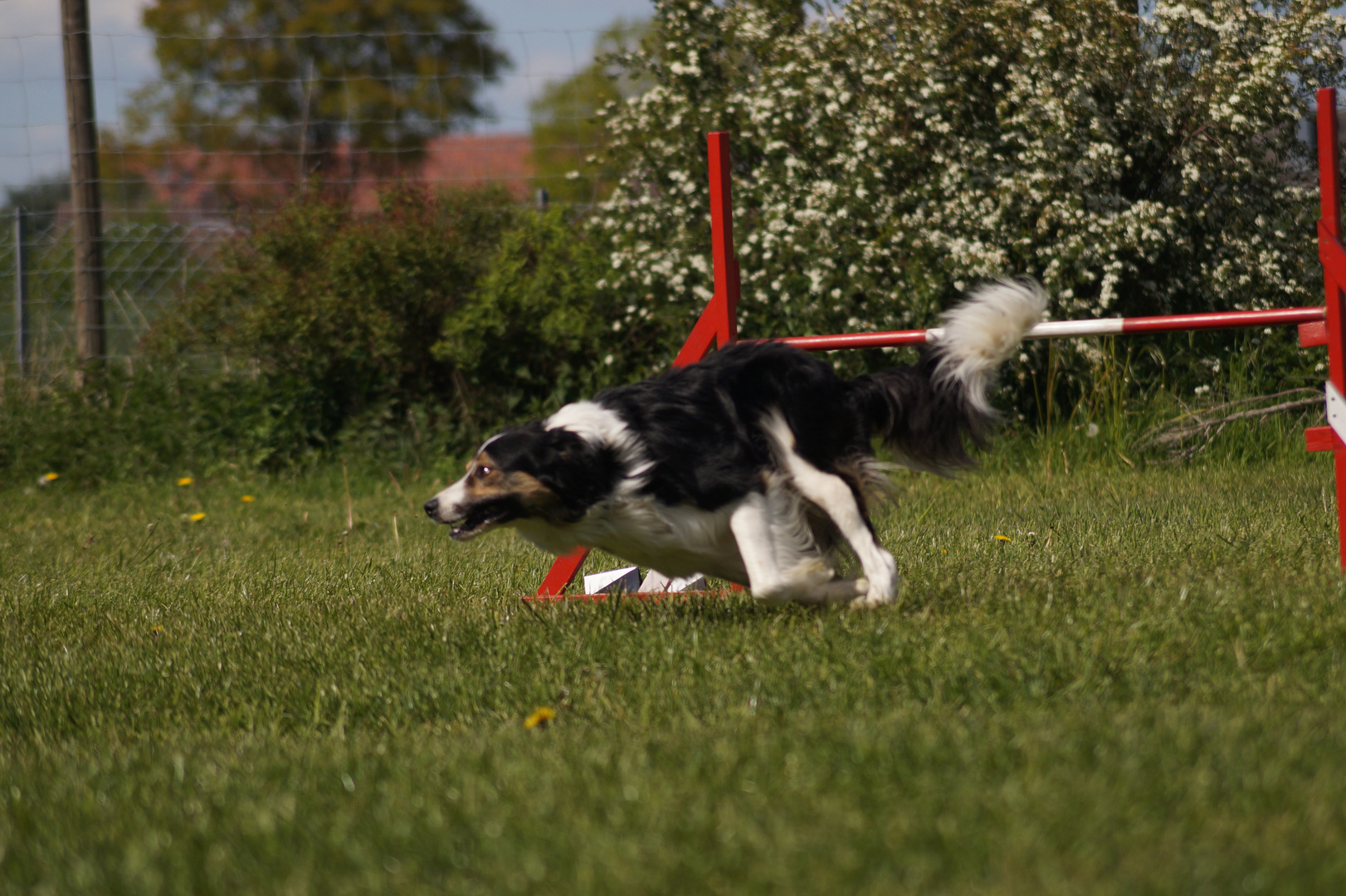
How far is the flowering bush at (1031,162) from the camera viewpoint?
23.4 ft

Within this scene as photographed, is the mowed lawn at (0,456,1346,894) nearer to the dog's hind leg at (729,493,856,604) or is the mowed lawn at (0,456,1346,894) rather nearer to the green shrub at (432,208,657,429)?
the dog's hind leg at (729,493,856,604)

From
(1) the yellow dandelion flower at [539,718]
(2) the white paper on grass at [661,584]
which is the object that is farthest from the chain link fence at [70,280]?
(1) the yellow dandelion flower at [539,718]

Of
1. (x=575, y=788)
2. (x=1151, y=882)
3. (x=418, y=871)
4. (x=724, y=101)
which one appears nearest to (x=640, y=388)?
(x=575, y=788)

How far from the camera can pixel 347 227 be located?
28.3 ft

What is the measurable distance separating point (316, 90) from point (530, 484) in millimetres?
12469

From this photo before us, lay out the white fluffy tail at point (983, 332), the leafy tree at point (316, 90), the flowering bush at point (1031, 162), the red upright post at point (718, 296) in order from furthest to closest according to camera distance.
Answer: the leafy tree at point (316, 90), the flowering bush at point (1031, 162), the red upright post at point (718, 296), the white fluffy tail at point (983, 332)

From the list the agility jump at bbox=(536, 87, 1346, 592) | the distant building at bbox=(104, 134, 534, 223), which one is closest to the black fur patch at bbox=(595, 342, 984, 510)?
the agility jump at bbox=(536, 87, 1346, 592)

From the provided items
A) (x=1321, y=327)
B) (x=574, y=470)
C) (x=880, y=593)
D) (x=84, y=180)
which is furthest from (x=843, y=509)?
(x=84, y=180)

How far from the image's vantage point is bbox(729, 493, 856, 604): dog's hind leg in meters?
3.51

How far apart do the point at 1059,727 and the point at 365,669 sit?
6.06ft

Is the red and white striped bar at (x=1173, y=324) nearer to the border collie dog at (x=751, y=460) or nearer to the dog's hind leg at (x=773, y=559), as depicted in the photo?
the border collie dog at (x=751, y=460)

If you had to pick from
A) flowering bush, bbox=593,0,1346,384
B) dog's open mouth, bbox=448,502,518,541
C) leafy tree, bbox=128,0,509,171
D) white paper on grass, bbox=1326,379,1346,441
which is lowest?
dog's open mouth, bbox=448,502,518,541

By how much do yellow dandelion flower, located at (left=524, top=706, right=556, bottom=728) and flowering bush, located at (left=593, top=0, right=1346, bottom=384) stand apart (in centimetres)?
514

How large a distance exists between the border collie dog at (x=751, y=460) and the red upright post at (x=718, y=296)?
14.6 inches
